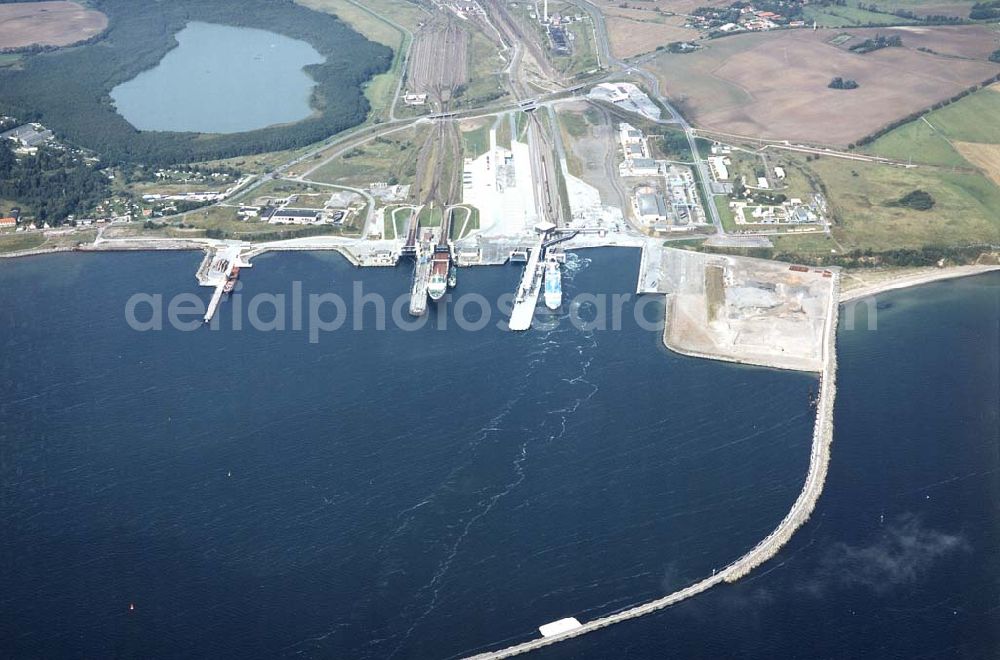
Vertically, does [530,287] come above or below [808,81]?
below

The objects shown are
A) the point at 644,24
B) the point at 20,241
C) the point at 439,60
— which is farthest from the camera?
the point at 644,24

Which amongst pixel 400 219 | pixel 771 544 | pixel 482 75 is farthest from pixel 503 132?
pixel 771 544

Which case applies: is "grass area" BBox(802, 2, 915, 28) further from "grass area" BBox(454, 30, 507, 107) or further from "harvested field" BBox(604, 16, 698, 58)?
"grass area" BBox(454, 30, 507, 107)

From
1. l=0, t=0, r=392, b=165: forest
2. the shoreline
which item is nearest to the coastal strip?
the shoreline

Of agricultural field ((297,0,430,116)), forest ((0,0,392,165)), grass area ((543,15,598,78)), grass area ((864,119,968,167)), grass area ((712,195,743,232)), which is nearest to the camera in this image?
grass area ((712,195,743,232))

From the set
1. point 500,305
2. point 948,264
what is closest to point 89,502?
point 500,305

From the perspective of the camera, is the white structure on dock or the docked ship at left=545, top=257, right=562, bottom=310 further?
the docked ship at left=545, top=257, right=562, bottom=310

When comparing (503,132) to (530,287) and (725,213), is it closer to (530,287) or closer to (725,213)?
(725,213)
